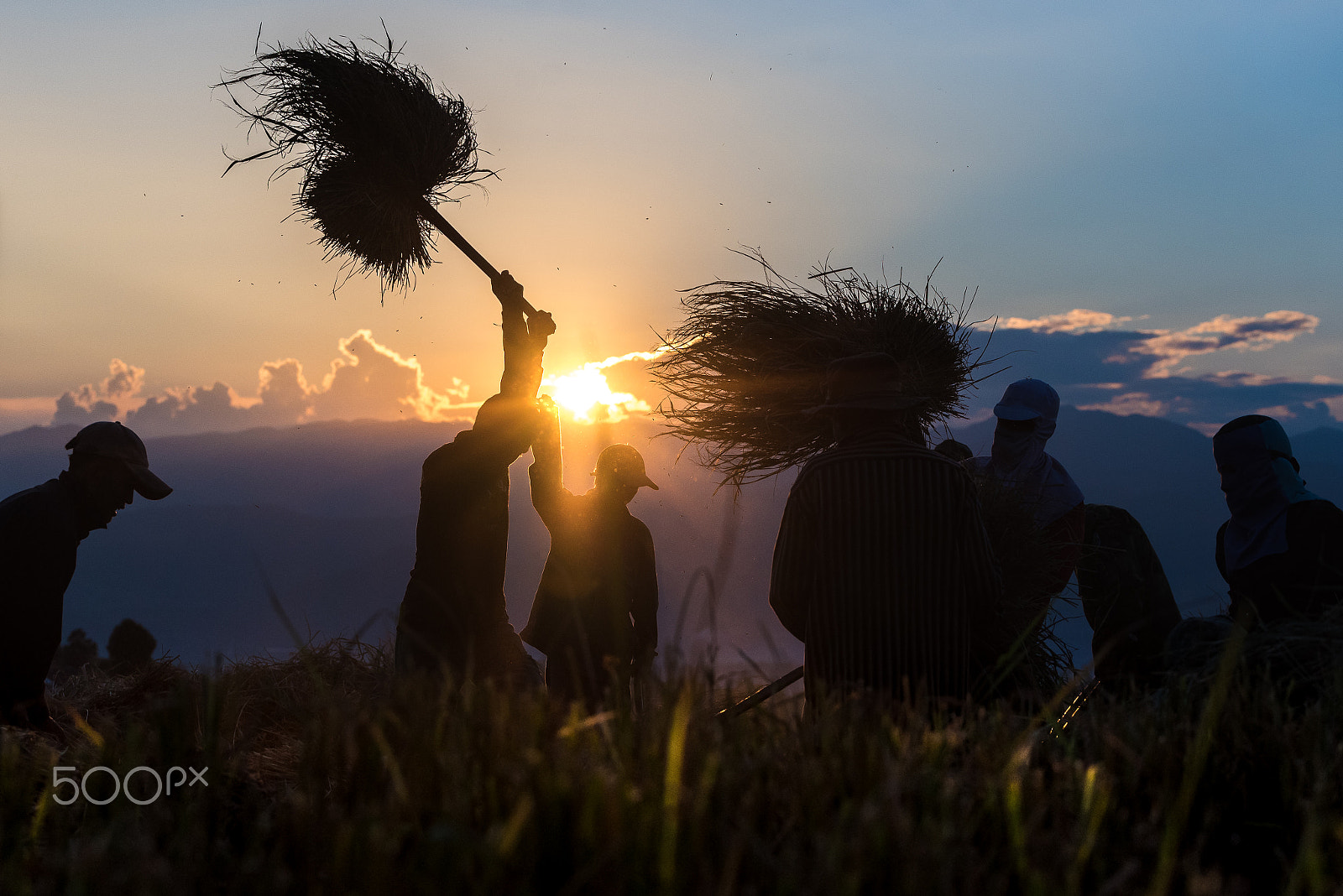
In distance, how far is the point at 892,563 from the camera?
306cm

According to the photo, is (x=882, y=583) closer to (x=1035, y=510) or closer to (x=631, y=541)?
(x=1035, y=510)

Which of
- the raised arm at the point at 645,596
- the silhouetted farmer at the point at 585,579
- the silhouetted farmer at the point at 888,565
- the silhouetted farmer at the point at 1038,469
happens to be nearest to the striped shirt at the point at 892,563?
the silhouetted farmer at the point at 888,565

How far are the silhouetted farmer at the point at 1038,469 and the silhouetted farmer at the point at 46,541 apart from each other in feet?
13.3

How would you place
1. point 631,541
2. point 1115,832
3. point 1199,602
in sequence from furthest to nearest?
point 631,541, point 1199,602, point 1115,832

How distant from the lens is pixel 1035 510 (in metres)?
4.27

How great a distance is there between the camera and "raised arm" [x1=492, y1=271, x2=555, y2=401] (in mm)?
4328

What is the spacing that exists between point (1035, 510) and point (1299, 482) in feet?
4.04

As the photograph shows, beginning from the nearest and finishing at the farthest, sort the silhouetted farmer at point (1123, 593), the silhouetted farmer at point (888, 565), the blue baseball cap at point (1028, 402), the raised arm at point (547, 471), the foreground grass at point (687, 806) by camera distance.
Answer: the foreground grass at point (687, 806)
the silhouetted farmer at point (888, 565)
the silhouetted farmer at point (1123, 593)
the blue baseball cap at point (1028, 402)
the raised arm at point (547, 471)

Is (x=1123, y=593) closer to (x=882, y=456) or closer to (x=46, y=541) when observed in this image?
(x=882, y=456)

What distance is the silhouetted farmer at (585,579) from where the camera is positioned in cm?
504

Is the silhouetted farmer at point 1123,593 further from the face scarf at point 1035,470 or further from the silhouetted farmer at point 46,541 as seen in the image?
the silhouetted farmer at point 46,541

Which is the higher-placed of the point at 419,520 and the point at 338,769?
the point at 419,520

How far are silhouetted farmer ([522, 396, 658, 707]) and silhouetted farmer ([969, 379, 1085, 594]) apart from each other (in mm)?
1984

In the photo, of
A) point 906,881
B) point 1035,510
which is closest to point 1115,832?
point 906,881
